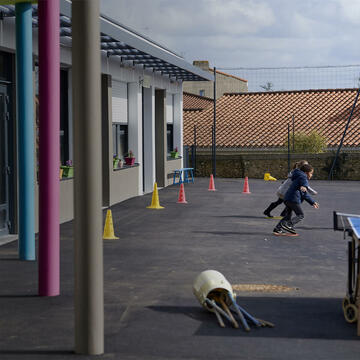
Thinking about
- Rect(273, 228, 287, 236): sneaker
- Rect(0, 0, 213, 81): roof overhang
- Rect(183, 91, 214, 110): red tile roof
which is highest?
Rect(0, 0, 213, 81): roof overhang

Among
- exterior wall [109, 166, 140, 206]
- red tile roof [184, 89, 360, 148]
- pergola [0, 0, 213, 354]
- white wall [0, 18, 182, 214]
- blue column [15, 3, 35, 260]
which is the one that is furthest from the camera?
red tile roof [184, 89, 360, 148]

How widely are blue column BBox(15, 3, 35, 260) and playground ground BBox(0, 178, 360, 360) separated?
670mm

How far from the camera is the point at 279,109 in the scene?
4281 cm

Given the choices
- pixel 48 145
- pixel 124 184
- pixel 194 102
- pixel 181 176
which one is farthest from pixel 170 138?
pixel 48 145

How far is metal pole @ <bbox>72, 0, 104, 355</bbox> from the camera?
22.5 feet

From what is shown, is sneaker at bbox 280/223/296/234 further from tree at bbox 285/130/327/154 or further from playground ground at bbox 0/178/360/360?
tree at bbox 285/130/327/154

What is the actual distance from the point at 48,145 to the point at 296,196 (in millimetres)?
6886

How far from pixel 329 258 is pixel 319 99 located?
3208 centimetres

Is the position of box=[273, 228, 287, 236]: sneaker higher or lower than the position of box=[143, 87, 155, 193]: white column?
lower

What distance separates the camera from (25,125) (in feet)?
38.9

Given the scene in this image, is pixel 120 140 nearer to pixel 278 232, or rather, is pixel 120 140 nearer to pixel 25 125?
pixel 278 232

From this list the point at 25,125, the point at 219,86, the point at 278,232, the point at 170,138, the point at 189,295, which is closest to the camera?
the point at 189,295

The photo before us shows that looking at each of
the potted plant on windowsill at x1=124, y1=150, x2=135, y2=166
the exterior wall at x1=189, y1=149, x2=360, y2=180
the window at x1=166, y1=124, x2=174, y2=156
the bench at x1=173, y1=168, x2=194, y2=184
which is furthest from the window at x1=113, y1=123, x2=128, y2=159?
the exterior wall at x1=189, y1=149, x2=360, y2=180

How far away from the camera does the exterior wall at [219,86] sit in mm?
58375
